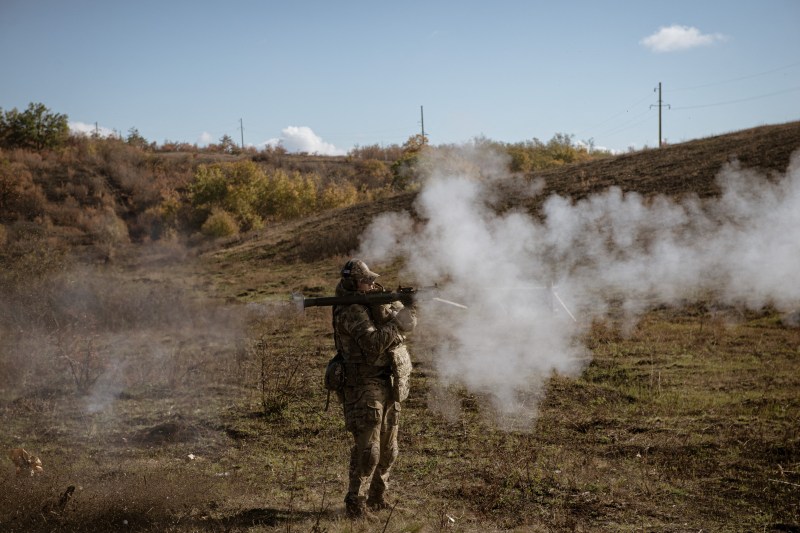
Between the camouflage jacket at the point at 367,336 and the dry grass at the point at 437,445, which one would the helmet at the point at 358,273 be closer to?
the camouflage jacket at the point at 367,336

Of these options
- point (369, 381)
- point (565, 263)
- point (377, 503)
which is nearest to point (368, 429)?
point (369, 381)

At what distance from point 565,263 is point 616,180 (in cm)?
859

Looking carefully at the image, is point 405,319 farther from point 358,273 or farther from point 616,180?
point 616,180

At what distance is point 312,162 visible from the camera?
61.2m

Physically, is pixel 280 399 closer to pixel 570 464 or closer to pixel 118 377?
pixel 118 377

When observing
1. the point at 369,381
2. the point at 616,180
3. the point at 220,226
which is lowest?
the point at 369,381

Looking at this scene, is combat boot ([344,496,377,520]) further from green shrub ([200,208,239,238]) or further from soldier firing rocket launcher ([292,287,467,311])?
green shrub ([200,208,239,238])

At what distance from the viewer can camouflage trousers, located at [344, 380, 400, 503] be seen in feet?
18.1

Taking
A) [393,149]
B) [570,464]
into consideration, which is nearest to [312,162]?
[393,149]

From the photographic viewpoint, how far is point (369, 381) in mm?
5645

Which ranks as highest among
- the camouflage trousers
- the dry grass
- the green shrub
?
the green shrub

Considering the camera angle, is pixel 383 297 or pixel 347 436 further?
pixel 347 436

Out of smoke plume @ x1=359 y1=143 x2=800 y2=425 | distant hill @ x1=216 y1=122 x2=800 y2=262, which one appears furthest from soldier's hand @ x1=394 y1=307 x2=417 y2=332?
distant hill @ x1=216 y1=122 x2=800 y2=262

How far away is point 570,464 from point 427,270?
12.4 metres
